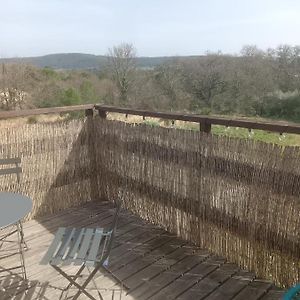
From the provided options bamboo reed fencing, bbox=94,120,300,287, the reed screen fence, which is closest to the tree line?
the reed screen fence

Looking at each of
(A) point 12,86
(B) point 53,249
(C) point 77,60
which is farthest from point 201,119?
(C) point 77,60

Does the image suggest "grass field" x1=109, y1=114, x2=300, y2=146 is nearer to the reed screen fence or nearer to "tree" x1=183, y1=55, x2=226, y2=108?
the reed screen fence

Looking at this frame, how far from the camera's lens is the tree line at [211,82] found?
2828 centimetres

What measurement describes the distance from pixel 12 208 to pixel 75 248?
600 millimetres

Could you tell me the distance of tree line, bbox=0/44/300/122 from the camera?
28281 millimetres

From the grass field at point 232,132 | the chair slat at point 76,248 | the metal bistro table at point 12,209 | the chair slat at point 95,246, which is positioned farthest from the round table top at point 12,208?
the grass field at point 232,132

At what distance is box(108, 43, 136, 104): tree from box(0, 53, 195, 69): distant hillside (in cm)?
82

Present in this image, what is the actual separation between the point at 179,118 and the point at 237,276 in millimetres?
1602

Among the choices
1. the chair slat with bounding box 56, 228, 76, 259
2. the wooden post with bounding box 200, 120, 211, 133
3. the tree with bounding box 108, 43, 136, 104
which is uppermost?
the tree with bounding box 108, 43, 136, 104

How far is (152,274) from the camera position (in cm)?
294

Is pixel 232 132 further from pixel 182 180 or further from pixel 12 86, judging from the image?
pixel 12 86

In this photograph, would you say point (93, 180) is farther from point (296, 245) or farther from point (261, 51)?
point (261, 51)

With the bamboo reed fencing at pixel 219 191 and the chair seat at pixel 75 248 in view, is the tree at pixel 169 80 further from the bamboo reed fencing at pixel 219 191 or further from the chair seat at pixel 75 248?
the chair seat at pixel 75 248

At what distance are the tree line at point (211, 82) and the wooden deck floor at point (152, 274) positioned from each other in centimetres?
2273
